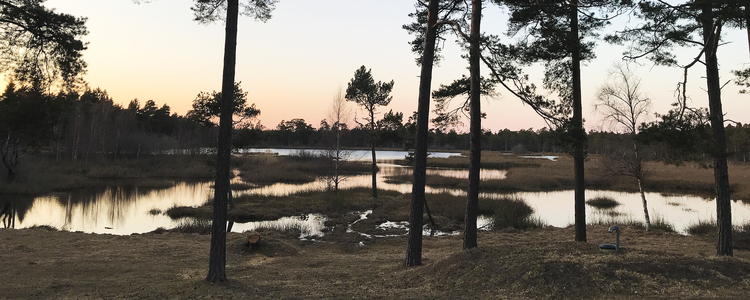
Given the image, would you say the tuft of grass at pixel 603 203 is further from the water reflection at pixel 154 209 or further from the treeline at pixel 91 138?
the treeline at pixel 91 138

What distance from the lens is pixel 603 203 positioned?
2530 cm

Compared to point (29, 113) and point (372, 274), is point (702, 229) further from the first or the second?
point (29, 113)

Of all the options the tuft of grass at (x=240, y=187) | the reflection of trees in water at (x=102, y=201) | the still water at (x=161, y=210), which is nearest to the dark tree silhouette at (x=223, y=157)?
the still water at (x=161, y=210)

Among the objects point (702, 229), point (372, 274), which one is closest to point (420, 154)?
point (372, 274)

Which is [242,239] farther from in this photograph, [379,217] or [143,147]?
[143,147]

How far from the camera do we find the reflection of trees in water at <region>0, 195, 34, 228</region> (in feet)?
61.6

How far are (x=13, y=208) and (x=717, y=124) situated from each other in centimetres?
3063

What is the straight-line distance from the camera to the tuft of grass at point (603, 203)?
24516 mm

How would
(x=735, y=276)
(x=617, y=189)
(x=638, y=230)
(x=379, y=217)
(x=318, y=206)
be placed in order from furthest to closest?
(x=617, y=189), (x=318, y=206), (x=379, y=217), (x=638, y=230), (x=735, y=276)

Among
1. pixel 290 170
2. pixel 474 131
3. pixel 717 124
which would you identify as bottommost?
pixel 290 170

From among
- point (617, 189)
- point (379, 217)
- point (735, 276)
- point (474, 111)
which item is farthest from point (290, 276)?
point (617, 189)

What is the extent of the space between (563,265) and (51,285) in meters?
9.05

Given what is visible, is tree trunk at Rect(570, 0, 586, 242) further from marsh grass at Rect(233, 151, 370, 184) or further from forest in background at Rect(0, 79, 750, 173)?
marsh grass at Rect(233, 151, 370, 184)

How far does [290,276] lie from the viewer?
8.31 metres
